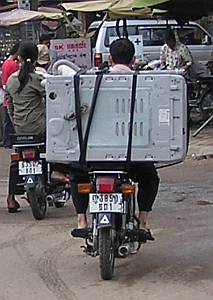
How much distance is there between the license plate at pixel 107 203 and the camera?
21.6ft

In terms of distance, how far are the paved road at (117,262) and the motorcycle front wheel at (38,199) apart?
110 mm

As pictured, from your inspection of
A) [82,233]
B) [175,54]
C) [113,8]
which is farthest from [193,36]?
[82,233]

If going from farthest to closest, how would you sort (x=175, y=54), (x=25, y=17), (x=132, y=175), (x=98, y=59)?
(x=98, y=59) → (x=25, y=17) → (x=175, y=54) → (x=132, y=175)

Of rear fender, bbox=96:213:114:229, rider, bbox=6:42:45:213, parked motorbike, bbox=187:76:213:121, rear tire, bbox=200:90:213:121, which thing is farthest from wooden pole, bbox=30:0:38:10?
rear fender, bbox=96:213:114:229

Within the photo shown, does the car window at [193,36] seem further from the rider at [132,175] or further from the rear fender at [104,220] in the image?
the rear fender at [104,220]

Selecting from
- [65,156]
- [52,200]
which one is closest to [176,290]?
[65,156]

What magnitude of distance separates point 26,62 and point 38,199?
1.47 metres

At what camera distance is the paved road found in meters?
6.46

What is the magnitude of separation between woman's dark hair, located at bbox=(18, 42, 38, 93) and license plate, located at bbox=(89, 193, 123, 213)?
116 inches

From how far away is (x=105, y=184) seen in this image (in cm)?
662

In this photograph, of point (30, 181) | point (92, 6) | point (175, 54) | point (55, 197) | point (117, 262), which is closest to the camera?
point (117, 262)

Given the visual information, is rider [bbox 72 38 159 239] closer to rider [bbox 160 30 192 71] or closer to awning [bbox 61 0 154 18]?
awning [bbox 61 0 154 18]

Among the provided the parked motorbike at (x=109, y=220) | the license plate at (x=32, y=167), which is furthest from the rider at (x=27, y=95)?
the parked motorbike at (x=109, y=220)

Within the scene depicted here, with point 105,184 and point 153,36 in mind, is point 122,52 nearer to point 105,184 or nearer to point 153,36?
point 105,184
